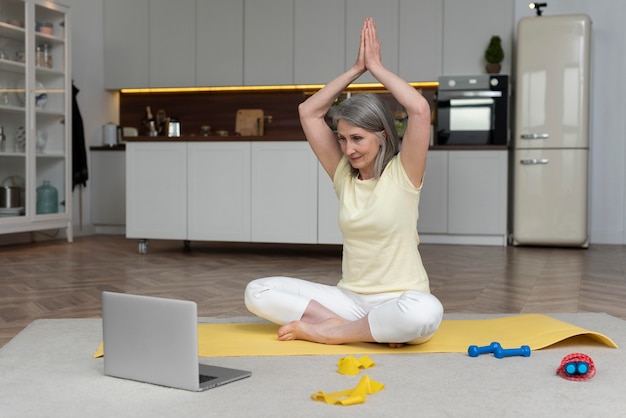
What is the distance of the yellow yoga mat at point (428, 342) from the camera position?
2.61 meters

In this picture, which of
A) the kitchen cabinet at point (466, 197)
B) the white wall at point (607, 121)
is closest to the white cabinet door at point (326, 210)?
the kitchen cabinet at point (466, 197)

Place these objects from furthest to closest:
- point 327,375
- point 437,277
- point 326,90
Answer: point 437,277 < point 326,90 < point 327,375

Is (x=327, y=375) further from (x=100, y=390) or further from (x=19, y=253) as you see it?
(x=19, y=253)

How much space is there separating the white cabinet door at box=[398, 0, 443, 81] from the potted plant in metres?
0.46

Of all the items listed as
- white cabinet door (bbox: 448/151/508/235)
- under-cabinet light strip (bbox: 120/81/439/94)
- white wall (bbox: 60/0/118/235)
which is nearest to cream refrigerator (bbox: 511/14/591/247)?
white cabinet door (bbox: 448/151/508/235)

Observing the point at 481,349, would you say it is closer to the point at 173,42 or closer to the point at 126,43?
the point at 173,42

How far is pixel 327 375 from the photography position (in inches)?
91.3

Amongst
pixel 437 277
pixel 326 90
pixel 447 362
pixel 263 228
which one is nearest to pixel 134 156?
pixel 263 228

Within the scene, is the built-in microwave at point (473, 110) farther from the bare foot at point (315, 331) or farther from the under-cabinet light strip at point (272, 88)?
the bare foot at point (315, 331)

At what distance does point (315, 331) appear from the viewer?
8.87 ft

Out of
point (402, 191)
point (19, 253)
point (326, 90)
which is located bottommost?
point (19, 253)

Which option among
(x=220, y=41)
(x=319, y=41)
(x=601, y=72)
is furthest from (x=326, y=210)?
(x=601, y=72)

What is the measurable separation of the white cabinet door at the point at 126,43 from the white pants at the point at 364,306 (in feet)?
19.5

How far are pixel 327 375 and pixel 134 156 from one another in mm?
4000
